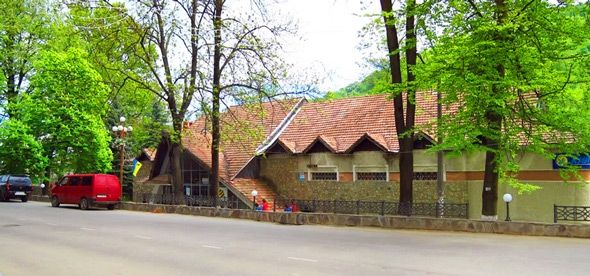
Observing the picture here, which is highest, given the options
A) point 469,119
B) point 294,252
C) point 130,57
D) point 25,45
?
point 25,45

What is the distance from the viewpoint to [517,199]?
23906mm

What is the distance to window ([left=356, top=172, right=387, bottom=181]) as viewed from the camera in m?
27.7

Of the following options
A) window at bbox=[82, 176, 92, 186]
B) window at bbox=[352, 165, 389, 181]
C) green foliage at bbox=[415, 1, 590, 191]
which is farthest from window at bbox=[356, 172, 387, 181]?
window at bbox=[82, 176, 92, 186]

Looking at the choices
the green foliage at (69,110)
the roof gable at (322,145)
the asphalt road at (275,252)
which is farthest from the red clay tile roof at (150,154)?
the asphalt road at (275,252)

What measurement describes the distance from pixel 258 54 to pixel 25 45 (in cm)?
2881

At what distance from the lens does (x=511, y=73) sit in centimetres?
1614

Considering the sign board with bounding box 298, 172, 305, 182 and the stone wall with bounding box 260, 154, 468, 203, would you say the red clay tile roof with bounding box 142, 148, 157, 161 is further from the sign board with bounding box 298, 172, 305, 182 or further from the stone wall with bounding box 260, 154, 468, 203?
the sign board with bounding box 298, 172, 305, 182

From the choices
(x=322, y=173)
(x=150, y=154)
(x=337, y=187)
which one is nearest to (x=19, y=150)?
(x=150, y=154)

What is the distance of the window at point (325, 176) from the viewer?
2970 centimetres

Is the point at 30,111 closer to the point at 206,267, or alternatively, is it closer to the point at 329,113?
the point at 329,113

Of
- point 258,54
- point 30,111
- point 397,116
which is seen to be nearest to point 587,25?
point 397,116

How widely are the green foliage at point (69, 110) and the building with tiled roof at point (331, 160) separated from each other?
18.8 ft

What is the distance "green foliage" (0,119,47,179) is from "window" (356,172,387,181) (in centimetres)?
2467

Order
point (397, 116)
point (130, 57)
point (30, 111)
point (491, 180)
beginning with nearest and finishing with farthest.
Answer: point (491, 180) → point (397, 116) → point (130, 57) → point (30, 111)
